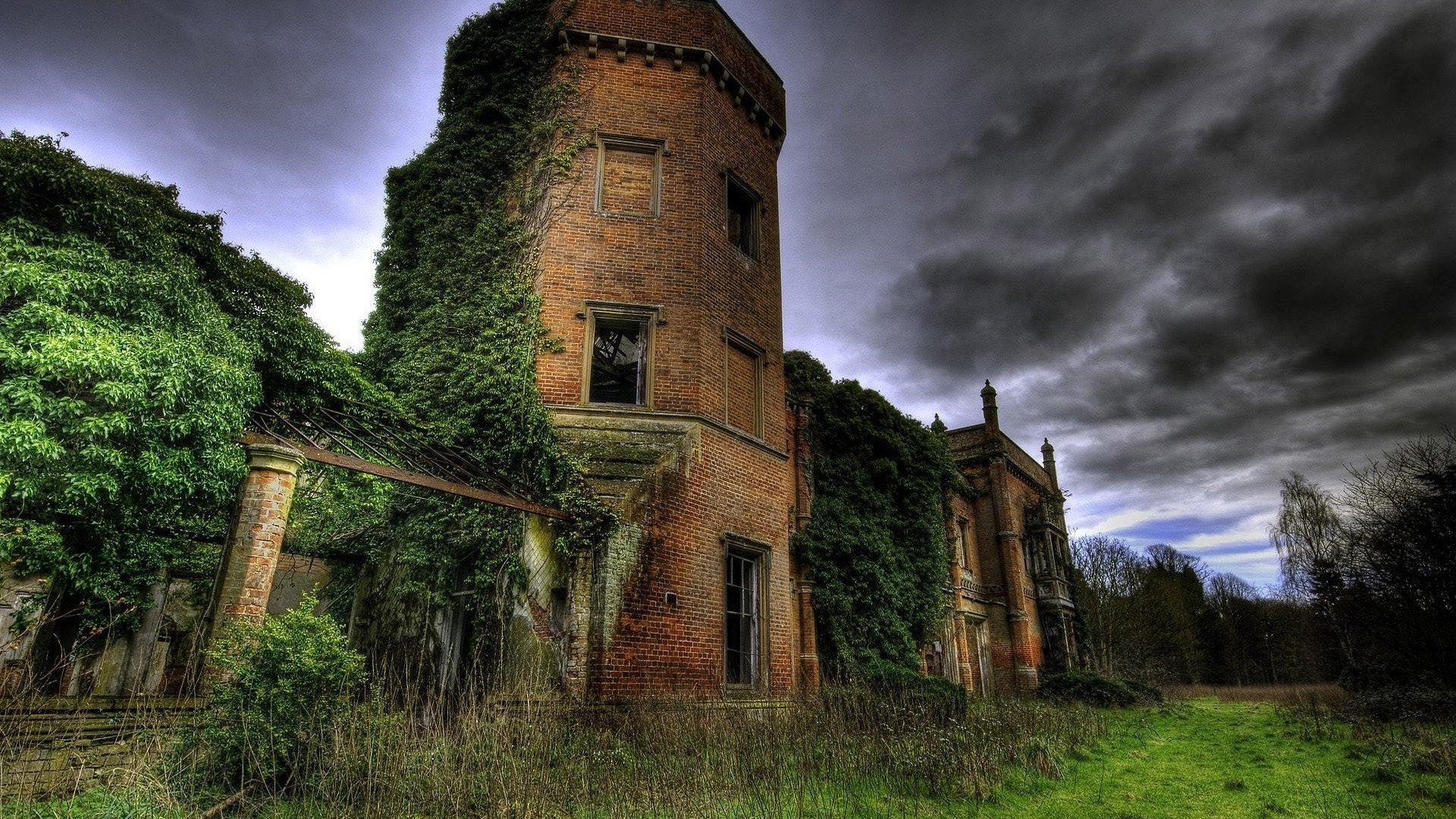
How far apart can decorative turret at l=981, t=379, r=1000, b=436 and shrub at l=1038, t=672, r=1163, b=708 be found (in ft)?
26.8

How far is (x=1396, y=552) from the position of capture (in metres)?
14.6

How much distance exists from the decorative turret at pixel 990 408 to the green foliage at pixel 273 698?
22.6 meters

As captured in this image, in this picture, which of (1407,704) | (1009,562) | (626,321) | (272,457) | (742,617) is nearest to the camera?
(272,457)

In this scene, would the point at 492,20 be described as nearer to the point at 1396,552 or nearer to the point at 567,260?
the point at 567,260

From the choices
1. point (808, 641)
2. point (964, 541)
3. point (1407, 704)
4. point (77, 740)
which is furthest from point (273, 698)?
point (964, 541)

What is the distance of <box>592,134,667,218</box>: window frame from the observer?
465 inches

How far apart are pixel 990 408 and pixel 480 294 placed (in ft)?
63.3

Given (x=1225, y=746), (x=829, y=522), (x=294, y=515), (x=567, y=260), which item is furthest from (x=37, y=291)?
(x=1225, y=746)

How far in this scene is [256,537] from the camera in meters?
7.24

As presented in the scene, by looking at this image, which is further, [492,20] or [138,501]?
[492,20]

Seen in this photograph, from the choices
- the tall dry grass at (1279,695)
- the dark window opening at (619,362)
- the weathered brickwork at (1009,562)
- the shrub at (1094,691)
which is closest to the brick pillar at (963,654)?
the weathered brickwork at (1009,562)

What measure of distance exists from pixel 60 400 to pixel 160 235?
2.32 m

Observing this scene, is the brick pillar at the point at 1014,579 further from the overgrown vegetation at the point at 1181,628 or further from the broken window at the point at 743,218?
the broken window at the point at 743,218

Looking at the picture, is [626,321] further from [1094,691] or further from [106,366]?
[1094,691]
